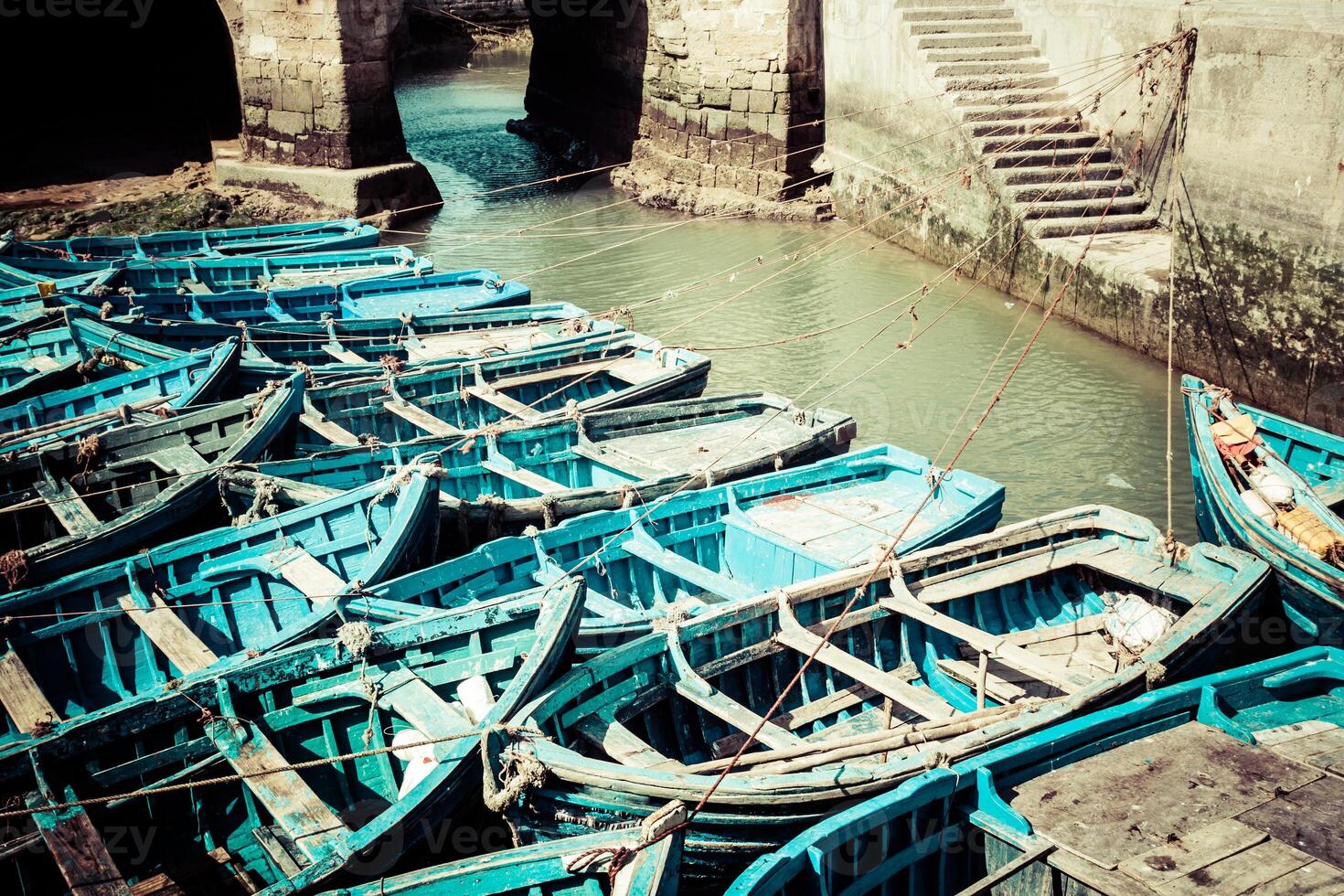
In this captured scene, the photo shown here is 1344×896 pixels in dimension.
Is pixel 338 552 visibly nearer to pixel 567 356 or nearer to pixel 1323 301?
pixel 567 356

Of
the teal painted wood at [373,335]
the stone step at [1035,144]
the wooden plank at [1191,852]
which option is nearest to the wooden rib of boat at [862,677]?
the wooden plank at [1191,852]

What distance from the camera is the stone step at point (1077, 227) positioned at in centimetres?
1428

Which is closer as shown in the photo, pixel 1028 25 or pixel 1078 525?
pixel 1078 525

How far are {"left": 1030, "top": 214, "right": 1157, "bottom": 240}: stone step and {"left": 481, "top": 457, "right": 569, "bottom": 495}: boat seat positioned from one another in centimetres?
809

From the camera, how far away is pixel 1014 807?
5.25m

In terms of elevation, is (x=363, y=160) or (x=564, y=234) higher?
(x=363, y=160)

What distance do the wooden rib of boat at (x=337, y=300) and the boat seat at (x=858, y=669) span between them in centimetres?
668

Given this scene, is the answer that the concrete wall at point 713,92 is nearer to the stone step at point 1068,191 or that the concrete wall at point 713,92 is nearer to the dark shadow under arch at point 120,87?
the stone step at point 1068,191

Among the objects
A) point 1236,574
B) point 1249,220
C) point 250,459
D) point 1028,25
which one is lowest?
point 1236,574

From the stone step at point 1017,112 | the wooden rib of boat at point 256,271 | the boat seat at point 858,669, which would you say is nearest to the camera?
the boat seat at point 858,669

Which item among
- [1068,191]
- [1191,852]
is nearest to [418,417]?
[1191,852]

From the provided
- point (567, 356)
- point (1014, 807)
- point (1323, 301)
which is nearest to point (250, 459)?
point (567, 356)

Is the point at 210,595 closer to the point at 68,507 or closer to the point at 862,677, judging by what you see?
the point at 68,507

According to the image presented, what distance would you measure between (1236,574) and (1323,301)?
4900 millimetres
